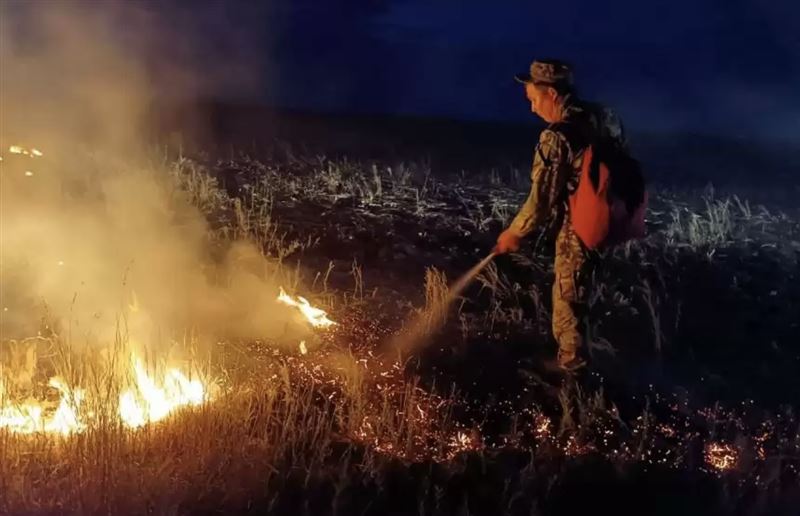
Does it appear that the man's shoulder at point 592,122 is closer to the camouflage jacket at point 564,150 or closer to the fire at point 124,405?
the camouflage jacket at point 564,150

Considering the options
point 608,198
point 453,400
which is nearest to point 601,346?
point 453,400

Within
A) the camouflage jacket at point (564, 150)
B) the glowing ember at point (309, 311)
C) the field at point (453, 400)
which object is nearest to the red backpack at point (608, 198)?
the camouflage jacket at point (564, 150)

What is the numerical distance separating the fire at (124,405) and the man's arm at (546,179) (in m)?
2.09

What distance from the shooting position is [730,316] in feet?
22.7

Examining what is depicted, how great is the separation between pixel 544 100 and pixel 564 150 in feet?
1.24

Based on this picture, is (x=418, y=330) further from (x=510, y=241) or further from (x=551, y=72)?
(x=551, y=72)

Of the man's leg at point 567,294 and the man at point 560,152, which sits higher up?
the man at point 560,152

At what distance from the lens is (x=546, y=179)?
4.79 m

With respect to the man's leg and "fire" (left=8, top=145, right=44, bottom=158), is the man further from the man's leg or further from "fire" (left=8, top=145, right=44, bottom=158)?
"fire" (left=8, top=145, right=44, bottom=158)

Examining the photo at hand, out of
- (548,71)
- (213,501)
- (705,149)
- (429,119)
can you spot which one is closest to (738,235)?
(548,71)

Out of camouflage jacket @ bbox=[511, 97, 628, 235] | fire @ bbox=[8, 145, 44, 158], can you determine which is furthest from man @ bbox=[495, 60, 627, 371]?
fire @ bbox=[8, 145, 44, 158]

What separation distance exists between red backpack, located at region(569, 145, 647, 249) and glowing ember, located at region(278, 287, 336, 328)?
81.2 inches

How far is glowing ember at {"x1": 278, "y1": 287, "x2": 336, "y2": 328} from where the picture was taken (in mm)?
5922

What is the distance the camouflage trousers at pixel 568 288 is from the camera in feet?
16.4
